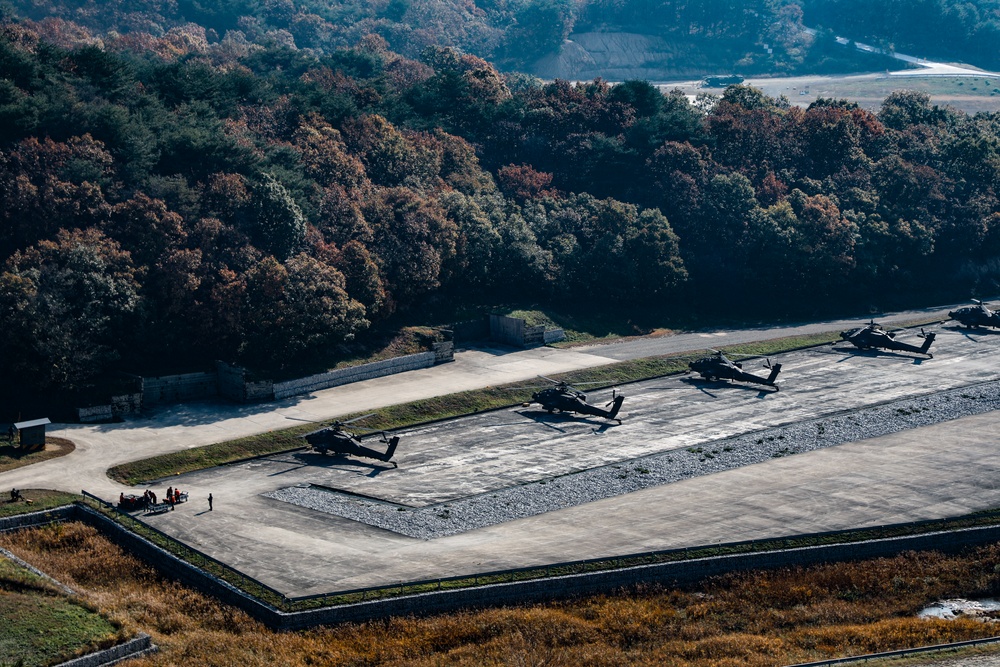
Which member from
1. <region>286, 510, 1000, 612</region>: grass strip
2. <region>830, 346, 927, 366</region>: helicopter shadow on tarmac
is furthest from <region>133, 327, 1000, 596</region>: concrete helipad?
<region>830, 346, 927, 366</region>: helicopter shadow on tarmac

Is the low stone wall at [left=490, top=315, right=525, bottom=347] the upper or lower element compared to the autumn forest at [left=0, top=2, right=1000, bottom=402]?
lower

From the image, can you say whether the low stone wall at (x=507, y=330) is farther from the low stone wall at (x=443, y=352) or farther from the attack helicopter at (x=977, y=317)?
the attack helicopter at (x=977, y=317)

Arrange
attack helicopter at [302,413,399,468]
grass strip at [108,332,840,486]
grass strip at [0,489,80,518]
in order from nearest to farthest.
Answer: grass strip at [0,489,80,518] < grass strip at [108,332,840,486] < attack helicopter at [302,413,399,468]

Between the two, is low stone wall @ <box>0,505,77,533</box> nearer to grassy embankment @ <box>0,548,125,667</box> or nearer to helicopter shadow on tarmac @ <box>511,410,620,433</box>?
grassy embankment @ <box>0,548,125,667</box>

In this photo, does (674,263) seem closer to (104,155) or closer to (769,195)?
(769,195)

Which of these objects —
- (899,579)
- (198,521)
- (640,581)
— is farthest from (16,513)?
(899,579)

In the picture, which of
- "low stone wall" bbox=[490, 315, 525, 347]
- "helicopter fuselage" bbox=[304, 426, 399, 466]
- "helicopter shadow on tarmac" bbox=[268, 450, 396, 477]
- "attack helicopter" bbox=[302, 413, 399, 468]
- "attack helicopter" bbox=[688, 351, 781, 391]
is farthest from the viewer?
"low stone wall" bbox=[490, 315, 525, 347]

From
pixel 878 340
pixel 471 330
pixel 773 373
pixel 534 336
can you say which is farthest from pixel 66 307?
pixel 878 340

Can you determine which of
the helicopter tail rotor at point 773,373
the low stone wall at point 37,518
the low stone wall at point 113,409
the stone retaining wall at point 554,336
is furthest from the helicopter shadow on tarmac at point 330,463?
the helicopter tail rotor at point 773,373
